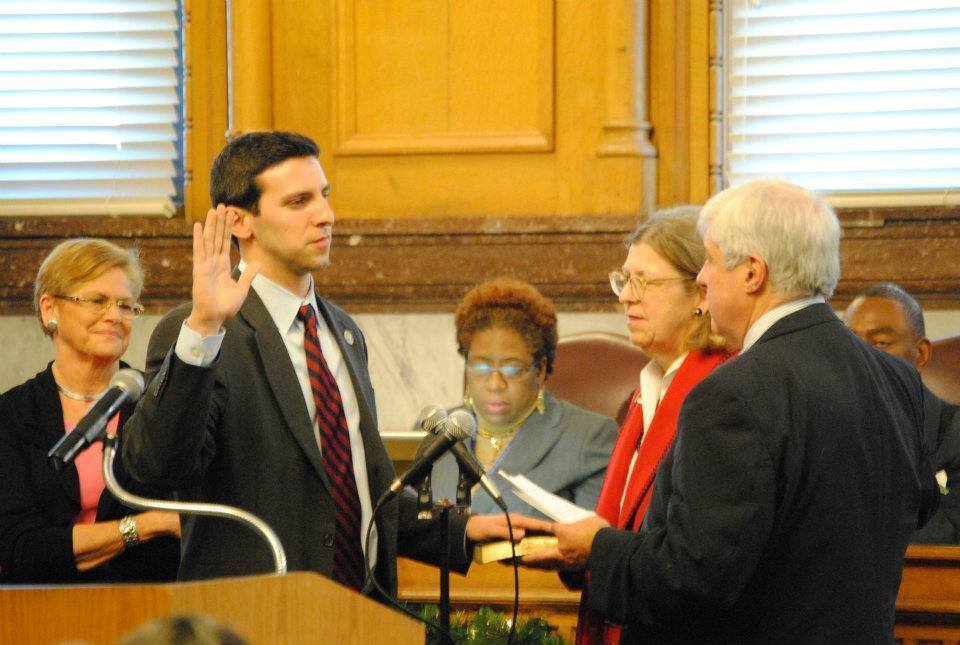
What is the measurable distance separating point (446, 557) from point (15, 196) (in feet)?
12.9

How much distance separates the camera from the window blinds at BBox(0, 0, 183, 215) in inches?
234

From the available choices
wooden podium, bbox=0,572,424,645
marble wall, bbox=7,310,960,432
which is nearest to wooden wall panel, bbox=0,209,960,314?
marble wall, bbox=7,310,960,432

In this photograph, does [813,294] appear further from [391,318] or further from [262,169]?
[391,318]

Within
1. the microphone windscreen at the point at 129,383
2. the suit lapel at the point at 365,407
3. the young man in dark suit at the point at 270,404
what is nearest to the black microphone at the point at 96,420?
the microphone windscreen at the point at 129,383

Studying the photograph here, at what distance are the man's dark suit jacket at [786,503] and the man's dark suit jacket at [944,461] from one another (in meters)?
1.60

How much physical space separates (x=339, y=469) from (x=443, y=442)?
441 millimetres

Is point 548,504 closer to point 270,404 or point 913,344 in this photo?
point 270,404

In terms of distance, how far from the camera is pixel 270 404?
294 centimetres

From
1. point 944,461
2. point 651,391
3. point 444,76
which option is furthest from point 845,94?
point 651,391

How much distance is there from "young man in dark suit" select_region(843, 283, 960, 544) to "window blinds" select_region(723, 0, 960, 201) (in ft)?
2.98

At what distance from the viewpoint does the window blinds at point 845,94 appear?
17.9 ft

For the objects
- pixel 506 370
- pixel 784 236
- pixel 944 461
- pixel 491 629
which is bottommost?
pixel 491 629

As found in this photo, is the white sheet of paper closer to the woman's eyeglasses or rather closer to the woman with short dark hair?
the woman with short dark hair

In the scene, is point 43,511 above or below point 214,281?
below
